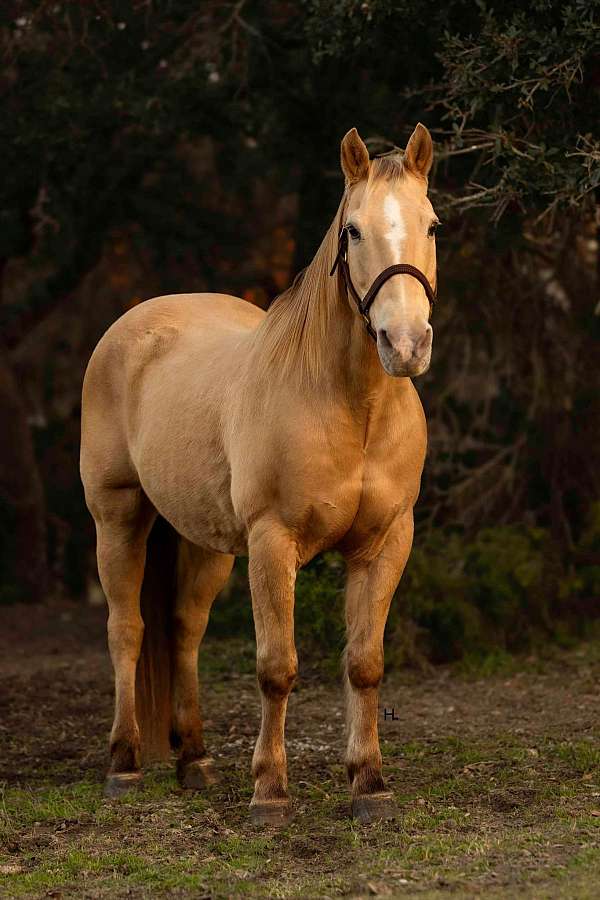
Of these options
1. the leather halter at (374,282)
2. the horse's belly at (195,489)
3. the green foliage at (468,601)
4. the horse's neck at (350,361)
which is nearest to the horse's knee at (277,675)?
the horse's belly at (195,489)

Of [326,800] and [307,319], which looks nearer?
[307,319]

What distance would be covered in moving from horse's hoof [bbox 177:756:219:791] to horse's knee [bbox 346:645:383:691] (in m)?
1.04

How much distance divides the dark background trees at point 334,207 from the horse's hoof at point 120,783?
2.65 m

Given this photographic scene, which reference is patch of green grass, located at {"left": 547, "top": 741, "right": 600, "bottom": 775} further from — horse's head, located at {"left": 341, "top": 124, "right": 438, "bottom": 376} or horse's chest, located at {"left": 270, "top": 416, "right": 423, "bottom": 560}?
horse's head, located at {"left": 341, "top": 124, "right": 438, "bottom": 376}

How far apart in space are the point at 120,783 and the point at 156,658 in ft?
1.93

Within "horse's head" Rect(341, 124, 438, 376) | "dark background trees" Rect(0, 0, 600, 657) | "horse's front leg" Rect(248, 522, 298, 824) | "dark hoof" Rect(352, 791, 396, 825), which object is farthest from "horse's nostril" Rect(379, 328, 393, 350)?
"dark background trees" Rect(0, 0, 600, 657)

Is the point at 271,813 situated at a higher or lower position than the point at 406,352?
lower

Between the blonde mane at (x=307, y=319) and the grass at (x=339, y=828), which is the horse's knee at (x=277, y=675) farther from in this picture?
the blonde mane at (x=307, y=319)

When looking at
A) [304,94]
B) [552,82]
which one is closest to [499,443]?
[304,94]

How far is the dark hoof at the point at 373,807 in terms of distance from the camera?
4504 mm

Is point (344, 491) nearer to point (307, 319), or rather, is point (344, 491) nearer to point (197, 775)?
point (307, 319)

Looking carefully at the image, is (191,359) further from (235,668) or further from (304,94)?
(304,94)

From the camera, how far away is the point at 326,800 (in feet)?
16.1

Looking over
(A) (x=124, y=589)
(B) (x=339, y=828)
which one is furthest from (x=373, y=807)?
(A) (x=124, y=589)
